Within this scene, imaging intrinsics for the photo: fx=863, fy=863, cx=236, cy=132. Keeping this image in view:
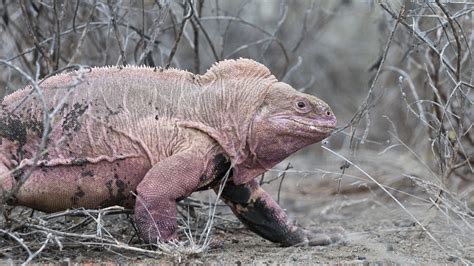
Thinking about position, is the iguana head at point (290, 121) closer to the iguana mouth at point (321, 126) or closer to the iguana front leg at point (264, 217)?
the iguana mouth at point (321, 126)

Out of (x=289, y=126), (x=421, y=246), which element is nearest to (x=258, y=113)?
(x=289, y=126)

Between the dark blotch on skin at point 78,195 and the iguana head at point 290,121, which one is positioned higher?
the iguana head at point 290,121

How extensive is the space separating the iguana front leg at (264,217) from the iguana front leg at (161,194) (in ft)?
2.50

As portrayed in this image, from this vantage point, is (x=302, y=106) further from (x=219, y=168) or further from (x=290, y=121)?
(x=219, y=168)

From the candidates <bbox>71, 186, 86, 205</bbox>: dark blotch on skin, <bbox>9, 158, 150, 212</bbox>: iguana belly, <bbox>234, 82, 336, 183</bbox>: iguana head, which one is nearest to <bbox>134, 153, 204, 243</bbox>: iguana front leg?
<bbox>9, 158, 150, 212</bbox>: iguana belly

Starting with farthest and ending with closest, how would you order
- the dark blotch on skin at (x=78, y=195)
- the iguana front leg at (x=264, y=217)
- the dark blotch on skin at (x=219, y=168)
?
1. the iguana front leg at (x=264, y=217)
2. the dark blotch on skin at (x=219, y=168)
3. the dark blotch on skin at (x=78, y=195)

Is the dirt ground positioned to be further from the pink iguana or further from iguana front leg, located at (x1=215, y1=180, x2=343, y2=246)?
the pink iguana

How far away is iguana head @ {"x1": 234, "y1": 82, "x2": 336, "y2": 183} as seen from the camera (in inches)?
217

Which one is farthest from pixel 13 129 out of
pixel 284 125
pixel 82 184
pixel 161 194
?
pixel 284 125

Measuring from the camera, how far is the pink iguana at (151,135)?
521 centimetres

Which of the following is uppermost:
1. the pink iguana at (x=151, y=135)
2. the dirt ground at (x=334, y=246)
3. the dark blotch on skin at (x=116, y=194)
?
the pink iguana at (x=151, y=135)

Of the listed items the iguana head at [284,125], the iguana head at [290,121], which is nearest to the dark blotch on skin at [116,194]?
the iguana head at [284,125]

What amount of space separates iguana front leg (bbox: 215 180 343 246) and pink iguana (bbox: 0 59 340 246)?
250mm

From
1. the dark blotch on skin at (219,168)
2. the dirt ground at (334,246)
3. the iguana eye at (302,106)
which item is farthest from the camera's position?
the iguana eye at (302,106)
